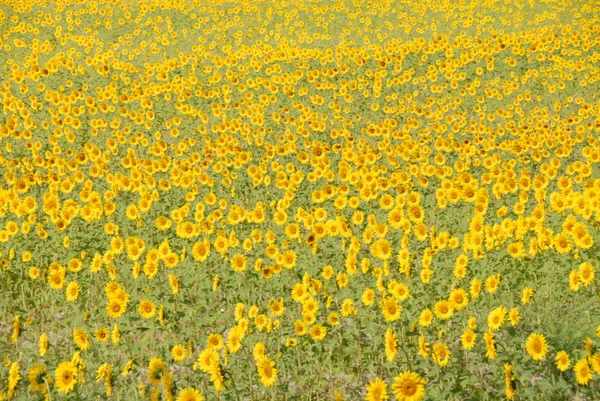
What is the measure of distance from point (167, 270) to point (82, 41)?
15741mm

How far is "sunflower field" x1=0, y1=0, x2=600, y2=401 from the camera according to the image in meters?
4.77

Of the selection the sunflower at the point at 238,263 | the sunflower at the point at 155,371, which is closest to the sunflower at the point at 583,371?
the sunflower at the point at 155,371

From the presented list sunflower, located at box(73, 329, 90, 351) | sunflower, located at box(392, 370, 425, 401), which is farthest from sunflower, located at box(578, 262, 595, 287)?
sunflower, located at box(73, 329, 90, 351)

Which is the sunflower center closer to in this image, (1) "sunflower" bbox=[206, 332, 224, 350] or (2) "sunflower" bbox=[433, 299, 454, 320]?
(2) "sunflower" bbox=[433, 299, 454, 320]

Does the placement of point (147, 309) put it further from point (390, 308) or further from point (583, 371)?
point (583, 371)

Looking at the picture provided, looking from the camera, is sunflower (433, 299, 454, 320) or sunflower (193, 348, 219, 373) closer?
sunflower (193, 348, 219, 373)

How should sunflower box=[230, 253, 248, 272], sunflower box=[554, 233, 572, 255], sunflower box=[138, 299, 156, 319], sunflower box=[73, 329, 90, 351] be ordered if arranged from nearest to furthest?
sunflower box=[73, 329, 90, 351], sunflower box=[138, 299, 156, 319], sunflower box=[554, 233, 572, 255], sunflower box=[230, 253, 248, 272]

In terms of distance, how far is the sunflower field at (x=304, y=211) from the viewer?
4770 mm

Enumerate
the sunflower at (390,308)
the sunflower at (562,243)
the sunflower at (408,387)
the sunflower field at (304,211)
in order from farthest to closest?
the sunflower at (562,243) → the sunflower at (390,308) → the sunflower field at (304,211) → the sunflower at (408,387)

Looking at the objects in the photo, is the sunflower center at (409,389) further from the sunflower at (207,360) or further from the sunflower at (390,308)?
the sunflower at (207,360)

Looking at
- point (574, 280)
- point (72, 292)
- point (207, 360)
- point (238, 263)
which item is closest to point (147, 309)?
point (72, 292)

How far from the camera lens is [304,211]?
25.0 ft

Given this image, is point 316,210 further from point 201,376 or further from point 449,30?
point 449,30

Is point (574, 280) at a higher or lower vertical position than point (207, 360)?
higher
